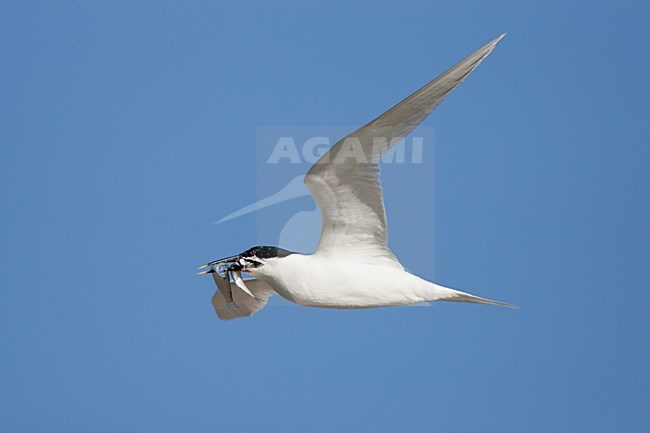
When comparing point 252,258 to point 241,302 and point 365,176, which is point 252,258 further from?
point 241,302

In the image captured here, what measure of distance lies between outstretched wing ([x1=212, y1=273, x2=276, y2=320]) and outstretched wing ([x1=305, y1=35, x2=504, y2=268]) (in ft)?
3.98

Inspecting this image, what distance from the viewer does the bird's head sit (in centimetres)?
530

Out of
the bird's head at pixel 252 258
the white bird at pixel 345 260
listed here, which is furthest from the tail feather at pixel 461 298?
the bird's head at pixel 252 258

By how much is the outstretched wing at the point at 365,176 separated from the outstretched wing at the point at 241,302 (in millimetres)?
1213

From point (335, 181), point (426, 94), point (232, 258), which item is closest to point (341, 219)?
point (335, 181)

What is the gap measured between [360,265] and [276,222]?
0.89m

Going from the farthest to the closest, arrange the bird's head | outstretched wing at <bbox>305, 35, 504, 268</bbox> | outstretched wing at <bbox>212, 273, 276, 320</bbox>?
1. outstretched wing at <bbox>212, 273, 276, 320</bbox>
2. the bird's head
3. outstretched wing at <bbox>305, 35, 504, 268</bbox>

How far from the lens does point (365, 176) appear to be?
5.02 meters

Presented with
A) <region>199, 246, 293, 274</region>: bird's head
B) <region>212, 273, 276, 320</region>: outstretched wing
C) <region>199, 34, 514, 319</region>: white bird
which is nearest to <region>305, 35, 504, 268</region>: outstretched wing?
<region>199, 34, 514, 319</region>: white bird

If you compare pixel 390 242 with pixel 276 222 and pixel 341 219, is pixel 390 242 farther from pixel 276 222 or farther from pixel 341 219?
pixel 276 222

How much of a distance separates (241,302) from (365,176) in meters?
1.92

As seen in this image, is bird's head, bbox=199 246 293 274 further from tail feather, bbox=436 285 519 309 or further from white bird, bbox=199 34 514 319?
tail feather, bbox=436 285 519 309

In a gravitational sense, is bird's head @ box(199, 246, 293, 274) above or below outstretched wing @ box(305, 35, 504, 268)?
below

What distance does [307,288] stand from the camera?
521cm
